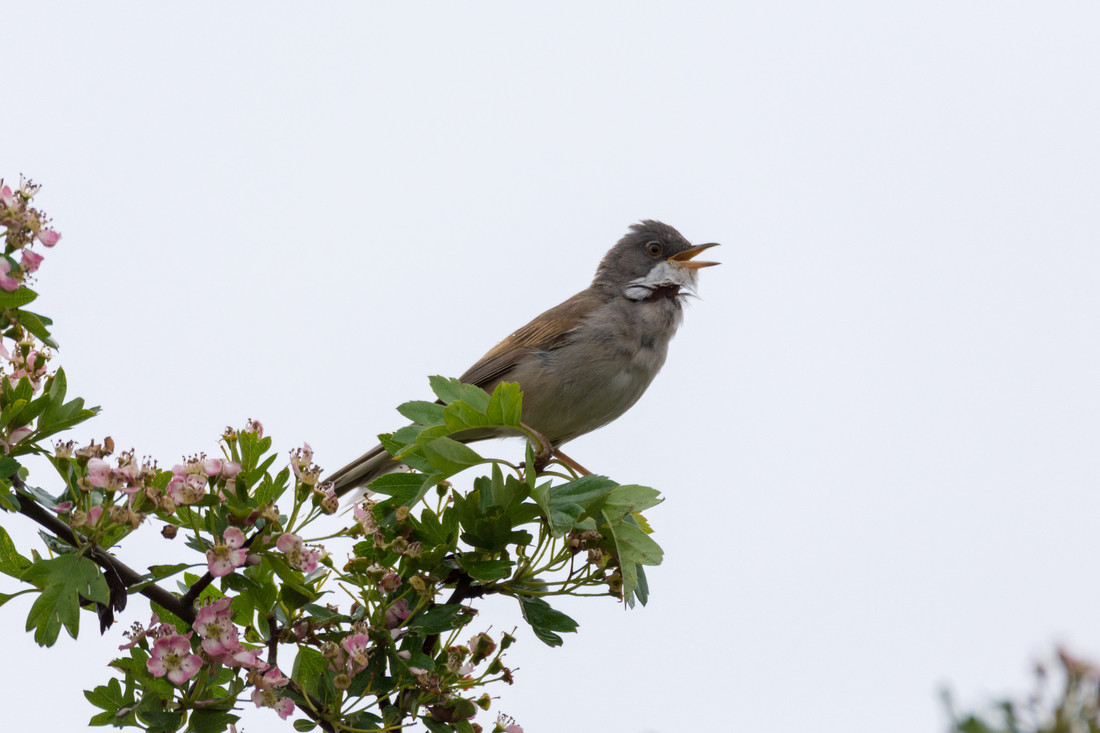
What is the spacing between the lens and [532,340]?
718 centimetres

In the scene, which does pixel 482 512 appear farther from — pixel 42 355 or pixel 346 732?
pixel 42 355

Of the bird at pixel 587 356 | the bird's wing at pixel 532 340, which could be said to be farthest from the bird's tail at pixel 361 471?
the bird's wing at pixel 532 340

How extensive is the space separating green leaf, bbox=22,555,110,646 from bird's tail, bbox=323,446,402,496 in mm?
3227

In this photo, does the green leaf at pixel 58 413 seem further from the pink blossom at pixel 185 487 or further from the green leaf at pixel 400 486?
the green leaf at pixel 400 486

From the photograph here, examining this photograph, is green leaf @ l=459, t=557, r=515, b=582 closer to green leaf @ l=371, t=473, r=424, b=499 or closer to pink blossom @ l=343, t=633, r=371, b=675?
green leaf @ l=371, t=473, r=424, b=499

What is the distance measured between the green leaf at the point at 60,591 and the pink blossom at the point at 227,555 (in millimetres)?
278

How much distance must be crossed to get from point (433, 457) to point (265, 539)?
0.53 m

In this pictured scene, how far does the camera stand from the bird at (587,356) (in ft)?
22.4

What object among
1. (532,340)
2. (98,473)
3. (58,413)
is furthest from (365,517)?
(532,340)

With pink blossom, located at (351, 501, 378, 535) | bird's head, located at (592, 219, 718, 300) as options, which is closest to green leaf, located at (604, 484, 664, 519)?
pink blossom, located at (351, 501, 378, 535)

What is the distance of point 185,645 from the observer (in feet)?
10.1

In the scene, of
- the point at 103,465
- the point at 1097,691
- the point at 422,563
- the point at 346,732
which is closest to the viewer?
the point at 1097,691

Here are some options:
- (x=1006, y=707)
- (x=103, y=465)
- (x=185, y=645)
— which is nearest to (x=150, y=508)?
(x=103, y=465)

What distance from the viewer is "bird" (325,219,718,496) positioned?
6816 mm
